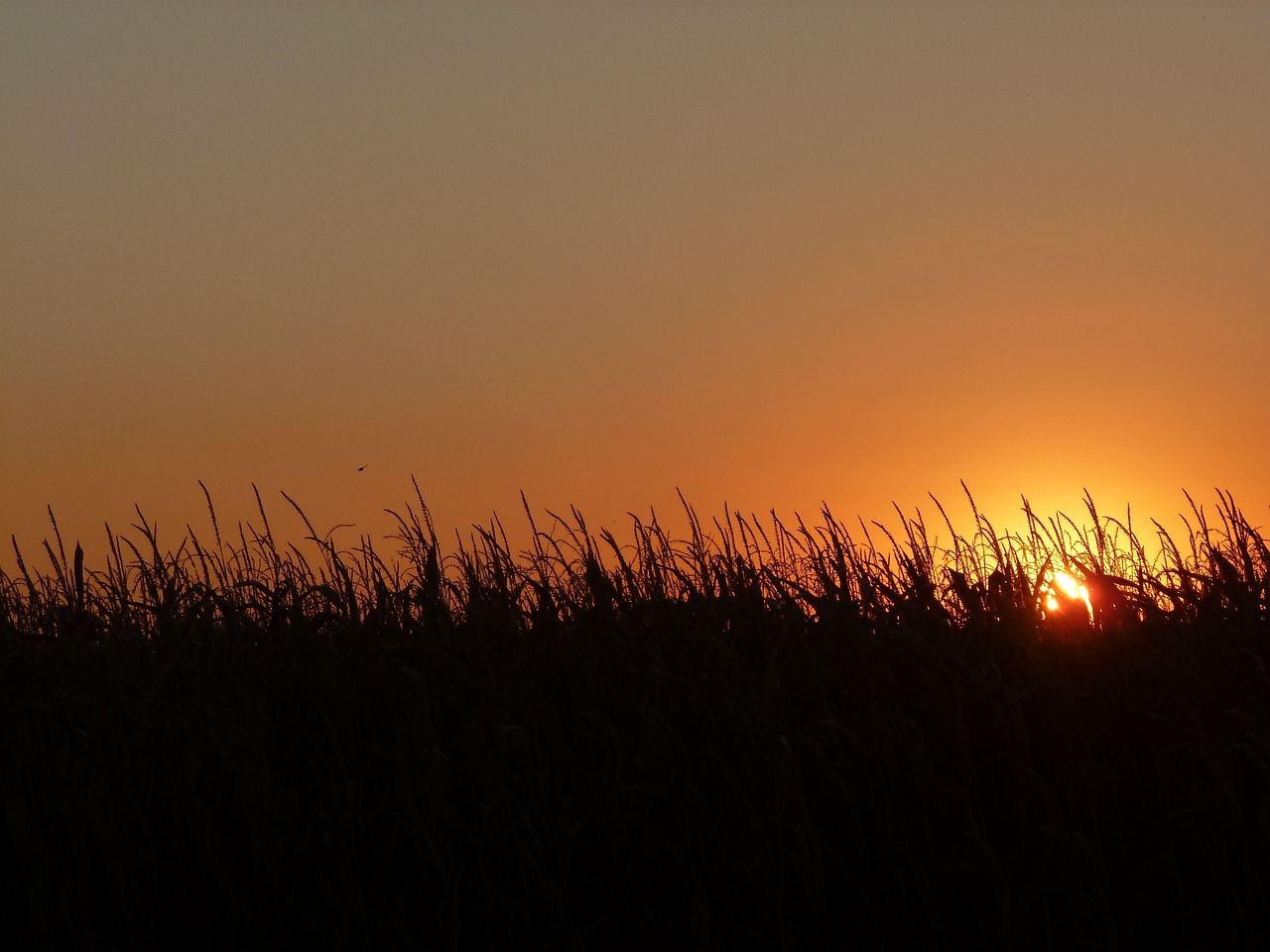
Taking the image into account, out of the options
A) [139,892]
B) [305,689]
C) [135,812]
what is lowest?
[139,892]

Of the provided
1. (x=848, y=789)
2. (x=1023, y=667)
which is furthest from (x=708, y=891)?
(x=1023, y=667)

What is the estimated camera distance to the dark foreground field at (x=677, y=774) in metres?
2.85

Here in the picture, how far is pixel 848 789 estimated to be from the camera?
3.04 metres

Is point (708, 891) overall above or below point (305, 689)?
below

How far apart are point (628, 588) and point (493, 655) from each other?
58 centimetres

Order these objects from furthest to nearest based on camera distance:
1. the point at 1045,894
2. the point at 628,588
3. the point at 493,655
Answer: the point at 628,588, the point at 493,655, the point at 1045,894

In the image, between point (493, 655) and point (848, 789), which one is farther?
point (493, 655)

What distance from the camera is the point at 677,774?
10.5 feet

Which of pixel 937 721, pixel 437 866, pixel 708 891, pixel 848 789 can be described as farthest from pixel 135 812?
pixel 937 721

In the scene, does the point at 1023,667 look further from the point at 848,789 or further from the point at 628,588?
the point at 628,588

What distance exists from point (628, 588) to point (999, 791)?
150 cm

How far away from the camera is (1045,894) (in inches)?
109

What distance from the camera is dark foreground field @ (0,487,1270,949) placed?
9.35 feet

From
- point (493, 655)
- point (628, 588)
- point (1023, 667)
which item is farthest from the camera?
point (628, 588)
